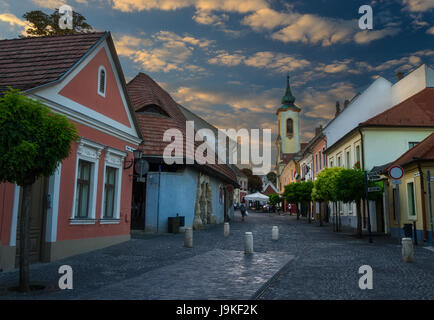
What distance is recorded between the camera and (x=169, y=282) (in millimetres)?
8078

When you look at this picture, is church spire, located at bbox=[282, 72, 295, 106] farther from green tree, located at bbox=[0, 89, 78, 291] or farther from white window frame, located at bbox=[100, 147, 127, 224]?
green tree, located at bbox=[0, 89, 78, 291]

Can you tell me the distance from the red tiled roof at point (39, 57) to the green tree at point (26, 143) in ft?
12.2

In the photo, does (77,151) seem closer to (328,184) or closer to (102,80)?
(102,80)

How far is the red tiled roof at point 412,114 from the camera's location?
25.8 metres

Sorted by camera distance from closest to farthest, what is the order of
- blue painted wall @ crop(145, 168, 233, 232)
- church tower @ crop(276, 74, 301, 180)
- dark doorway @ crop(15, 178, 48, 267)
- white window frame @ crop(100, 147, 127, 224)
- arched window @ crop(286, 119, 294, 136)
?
dark doorway @ crop(15, 178, 48, 267)
white window frame @ crop(100, 147, 127, 224)
blue painted wall @ crop(145, 168, 233, 232)
church tower @ crop(276, 74, 301, 180)
arched window @ crop(286, 119, 294, 136)

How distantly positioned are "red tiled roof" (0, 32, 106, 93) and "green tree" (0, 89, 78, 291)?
12.2 feet

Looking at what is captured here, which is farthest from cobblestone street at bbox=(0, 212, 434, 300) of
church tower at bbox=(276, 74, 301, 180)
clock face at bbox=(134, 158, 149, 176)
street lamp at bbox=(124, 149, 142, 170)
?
church tower at bbox=(276, 74, 301, 180)

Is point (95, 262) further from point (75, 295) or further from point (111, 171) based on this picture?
point (111, 171)

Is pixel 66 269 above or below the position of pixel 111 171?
below

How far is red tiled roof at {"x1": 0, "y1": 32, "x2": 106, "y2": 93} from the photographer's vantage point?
11.5 meters

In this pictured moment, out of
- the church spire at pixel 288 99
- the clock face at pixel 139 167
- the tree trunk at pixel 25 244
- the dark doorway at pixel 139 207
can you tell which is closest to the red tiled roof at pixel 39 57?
the tree trunk at pixel 25 244
